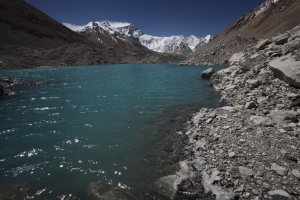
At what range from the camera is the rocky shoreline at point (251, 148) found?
3928 millimetres

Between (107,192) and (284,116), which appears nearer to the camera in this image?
(107,192)

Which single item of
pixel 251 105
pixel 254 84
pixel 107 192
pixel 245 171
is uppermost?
pixel 254 84

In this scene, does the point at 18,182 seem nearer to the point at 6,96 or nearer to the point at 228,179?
the point at 228,179

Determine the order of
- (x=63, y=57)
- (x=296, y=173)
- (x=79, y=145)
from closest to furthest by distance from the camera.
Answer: (x=296, y=173) → (x=79, y=145) → (x=63, y=57)

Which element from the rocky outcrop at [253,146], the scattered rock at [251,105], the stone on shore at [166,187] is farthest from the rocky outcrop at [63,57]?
the scattered rock at [251,105]

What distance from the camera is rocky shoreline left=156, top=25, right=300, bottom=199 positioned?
3.93 m

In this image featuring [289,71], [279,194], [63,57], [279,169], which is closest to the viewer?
[279,194]

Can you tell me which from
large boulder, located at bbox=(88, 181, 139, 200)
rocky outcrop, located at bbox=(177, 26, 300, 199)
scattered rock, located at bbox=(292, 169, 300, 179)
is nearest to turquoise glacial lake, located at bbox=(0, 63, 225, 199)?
large boulder, located at bbox=(88, 181, 139, 200)

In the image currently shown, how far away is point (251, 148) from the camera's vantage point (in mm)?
5227

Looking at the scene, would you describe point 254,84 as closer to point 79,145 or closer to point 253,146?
point 253,146

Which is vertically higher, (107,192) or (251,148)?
(251,148)

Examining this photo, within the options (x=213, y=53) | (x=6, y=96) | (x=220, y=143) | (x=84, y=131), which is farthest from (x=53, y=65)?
(x=220, y=143)

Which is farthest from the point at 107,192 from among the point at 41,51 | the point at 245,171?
the point at 41,51

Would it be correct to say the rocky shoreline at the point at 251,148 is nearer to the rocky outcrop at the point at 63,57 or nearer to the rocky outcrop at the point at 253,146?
the rocky outcrop at the point at 253,146
